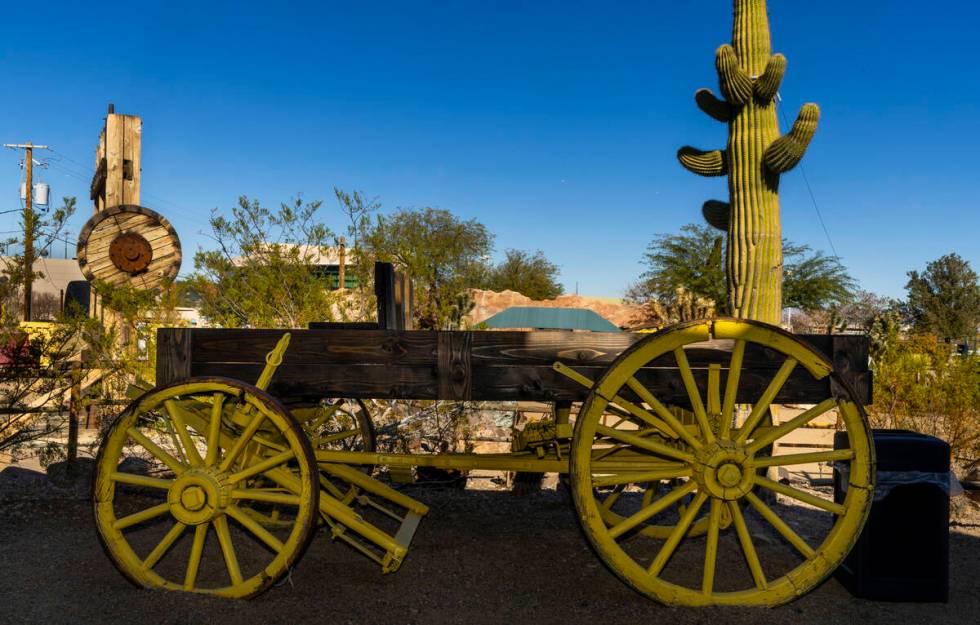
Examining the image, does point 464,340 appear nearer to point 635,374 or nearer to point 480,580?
point 635,374

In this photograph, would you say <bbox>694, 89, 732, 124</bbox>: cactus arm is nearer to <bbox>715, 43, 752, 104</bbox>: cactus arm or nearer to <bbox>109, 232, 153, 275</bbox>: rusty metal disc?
<bbox>715, 43, 752, 104</bbox>: cactus arm

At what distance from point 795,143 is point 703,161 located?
1.16 m

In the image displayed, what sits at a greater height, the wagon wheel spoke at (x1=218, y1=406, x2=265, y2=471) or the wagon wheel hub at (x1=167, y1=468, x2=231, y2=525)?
the wagon wheel spoke at (x1=218, y1=406, x2=265, y2=471)

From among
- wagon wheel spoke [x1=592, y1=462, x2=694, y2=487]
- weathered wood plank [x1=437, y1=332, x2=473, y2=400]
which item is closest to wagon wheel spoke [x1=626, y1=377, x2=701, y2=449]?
wagon wheel spoke [x1=592, y1=462, x2=694, y2=487]

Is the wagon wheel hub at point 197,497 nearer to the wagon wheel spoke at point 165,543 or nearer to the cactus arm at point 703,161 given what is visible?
the wagon wheel spoke at point 165,543

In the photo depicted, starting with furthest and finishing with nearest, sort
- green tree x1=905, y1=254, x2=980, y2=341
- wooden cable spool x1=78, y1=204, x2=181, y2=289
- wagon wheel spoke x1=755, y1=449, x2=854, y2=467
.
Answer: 1. green tree x1=905, y1=254, x2=980, y2=341
2. wooden cable spool x1=78, y1=204, x2=181, y2=289
3. wagon wheel spoke x1=755, y1=449, x2=854, y2=467

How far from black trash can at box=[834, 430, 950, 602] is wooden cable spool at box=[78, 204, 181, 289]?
493cm

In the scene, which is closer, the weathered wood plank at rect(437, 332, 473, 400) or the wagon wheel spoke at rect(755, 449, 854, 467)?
the wagon wheel spoke at rect(755, 449, 854, 467)

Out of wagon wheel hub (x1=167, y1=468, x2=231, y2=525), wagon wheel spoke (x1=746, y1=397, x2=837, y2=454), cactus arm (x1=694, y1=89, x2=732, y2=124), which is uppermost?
cactus arm (x1=694, y1=89, x2=732, y2=124)

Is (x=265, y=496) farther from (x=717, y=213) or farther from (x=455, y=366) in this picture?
(x=717, y=213)

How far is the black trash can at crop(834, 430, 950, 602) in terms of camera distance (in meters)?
3.45

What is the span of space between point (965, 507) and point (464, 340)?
412 centimetres

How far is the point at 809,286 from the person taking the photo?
25.8m

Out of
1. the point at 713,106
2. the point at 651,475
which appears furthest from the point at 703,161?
the point at 651,475
